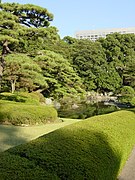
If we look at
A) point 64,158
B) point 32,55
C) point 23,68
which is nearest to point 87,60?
point 32,55

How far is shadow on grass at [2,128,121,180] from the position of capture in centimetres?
245

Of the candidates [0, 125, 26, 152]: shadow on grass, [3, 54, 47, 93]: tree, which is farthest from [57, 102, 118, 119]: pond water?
[0, 125, 26, 152]: shadow on grass

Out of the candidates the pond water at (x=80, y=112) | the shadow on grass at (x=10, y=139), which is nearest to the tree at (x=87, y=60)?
the pond water at (x=80, y=112)

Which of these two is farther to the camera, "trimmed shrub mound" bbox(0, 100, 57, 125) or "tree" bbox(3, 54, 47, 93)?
"tree" bbox(3, 54, 47, 93)

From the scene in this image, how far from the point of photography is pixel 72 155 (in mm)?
2752

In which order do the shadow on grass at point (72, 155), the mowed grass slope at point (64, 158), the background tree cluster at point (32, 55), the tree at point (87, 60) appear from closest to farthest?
the mowed grass slope at point (64, 158)
the shadow on grass at point (72, 155)
the background tree cluster at point (32, 55)
the tree at point (87, 60)

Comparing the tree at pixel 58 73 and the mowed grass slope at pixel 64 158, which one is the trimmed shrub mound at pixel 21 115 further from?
the mowed grass slope at pixel 64 158

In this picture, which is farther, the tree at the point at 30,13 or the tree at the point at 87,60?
the tree at the point at 87,60

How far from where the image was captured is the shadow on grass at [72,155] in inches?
96.3

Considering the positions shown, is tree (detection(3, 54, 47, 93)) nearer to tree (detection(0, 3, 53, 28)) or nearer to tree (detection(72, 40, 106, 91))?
tree (detection(0, 3, 53, 28))

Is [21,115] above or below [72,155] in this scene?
below

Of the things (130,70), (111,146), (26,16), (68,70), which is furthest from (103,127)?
(130,70)

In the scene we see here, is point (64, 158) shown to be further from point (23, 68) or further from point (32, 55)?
point (32, 55)

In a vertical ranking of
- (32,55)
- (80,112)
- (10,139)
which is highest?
(32,55)
